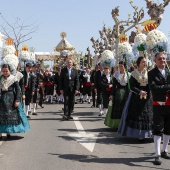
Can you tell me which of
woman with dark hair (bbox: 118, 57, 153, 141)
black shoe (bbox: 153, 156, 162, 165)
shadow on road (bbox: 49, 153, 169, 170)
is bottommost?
shadow on road (bbox: 49, 153, 169, 170)

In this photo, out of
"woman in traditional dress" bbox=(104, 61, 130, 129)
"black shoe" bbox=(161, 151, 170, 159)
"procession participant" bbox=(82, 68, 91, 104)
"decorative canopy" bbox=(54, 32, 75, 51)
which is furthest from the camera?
"decorative canopy" bbox=(54, 32, 75, 51)

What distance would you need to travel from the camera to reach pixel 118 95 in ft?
30.4

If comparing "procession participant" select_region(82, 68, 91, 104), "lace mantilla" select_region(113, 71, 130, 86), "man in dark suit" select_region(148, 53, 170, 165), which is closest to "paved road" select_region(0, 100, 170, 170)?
"man in dark suit" select_region(148, 53, 170, 165)

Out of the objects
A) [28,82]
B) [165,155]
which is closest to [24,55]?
[28,82]

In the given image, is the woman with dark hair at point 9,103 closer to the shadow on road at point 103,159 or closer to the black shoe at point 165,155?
the shadow on road at point 103,159

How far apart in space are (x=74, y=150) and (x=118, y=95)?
2.69m

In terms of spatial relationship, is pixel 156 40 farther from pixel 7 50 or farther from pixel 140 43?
pixel 7 50

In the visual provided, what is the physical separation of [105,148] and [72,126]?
10.00 feet

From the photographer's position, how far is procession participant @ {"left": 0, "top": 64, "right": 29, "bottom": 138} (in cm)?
792

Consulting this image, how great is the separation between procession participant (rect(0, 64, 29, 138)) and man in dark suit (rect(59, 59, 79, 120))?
11.6 ft

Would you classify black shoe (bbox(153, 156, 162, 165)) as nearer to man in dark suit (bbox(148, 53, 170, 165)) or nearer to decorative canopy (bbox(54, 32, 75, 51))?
man in dark suit (bbox(148, 53, 170, 165))

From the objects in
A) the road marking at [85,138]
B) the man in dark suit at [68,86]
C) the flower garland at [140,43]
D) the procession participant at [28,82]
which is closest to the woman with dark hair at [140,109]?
the flower garland at [140,43]

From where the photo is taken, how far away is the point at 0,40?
33.3ft

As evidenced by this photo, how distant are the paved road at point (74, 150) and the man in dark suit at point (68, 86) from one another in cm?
171
